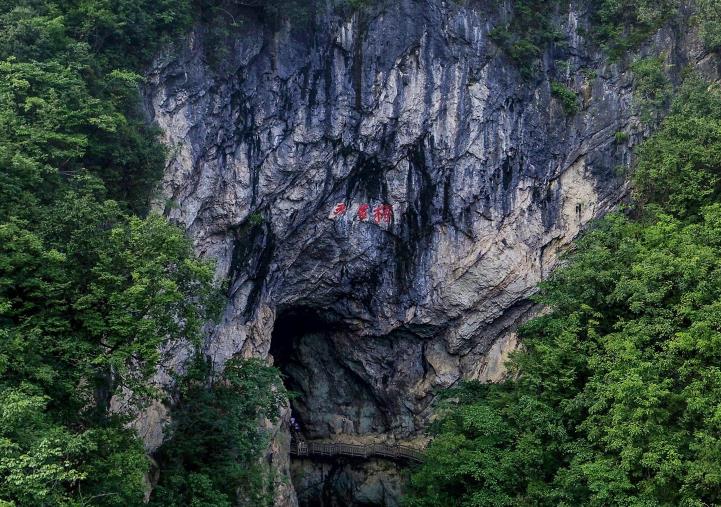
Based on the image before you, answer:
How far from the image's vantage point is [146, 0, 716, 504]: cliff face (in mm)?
13844

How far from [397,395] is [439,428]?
4811 millimetres

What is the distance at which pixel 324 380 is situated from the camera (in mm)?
18344

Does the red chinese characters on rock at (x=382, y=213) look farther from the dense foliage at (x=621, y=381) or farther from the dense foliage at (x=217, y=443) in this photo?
the dense foliage at (x=217, y=443)

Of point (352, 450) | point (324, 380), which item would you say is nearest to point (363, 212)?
point (324, 380)

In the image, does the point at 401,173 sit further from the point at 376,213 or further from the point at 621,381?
the point at 621,381

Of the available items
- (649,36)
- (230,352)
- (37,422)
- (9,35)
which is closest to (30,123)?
(9,35)

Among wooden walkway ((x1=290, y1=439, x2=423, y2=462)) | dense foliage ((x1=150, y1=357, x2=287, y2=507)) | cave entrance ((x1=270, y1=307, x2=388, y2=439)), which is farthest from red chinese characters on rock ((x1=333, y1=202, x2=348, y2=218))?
wooden walkway ((x1=290, y1=439, x2=423, y2=462))

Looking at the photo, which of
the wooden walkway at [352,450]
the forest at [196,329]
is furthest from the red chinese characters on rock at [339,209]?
the wooden walkway at [352,450]

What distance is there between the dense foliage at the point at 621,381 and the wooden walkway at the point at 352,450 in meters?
4.71

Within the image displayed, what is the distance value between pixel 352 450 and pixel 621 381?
8894 mm

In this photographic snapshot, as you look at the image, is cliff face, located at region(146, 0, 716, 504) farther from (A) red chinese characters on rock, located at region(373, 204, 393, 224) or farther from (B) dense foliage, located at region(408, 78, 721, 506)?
(B) dense foliage, located at region(408, 78, 721, 506)

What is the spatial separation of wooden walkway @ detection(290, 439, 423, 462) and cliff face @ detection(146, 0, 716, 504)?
0.81 metres

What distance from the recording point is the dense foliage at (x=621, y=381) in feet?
31.3

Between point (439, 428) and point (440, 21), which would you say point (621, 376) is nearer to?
point (439, 428)
